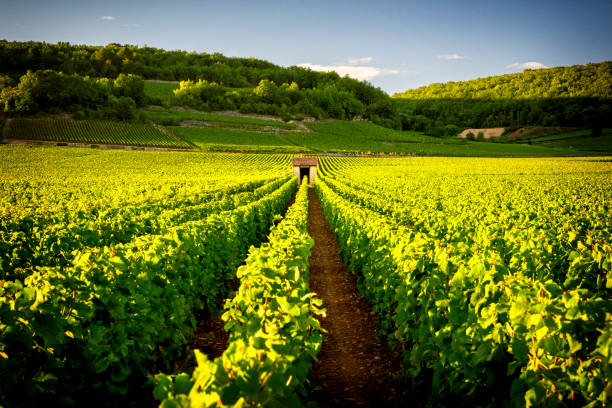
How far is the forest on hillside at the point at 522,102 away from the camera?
4405 inches

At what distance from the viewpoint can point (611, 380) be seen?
2164 millimetres

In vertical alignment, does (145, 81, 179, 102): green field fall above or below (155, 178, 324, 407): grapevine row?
above

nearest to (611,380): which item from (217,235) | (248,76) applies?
(217,235)

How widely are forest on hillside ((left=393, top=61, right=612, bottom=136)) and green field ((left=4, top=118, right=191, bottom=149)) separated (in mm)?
95224

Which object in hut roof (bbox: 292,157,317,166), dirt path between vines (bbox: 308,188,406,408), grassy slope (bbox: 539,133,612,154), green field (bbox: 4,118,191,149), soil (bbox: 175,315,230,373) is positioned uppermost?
grassy slope (bbox: 539,133,612,154)

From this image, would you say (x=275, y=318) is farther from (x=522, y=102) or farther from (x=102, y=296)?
(x=522, y=102)

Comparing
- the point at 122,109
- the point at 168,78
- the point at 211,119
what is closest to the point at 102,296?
the point at 122,109

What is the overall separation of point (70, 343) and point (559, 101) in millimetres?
150247

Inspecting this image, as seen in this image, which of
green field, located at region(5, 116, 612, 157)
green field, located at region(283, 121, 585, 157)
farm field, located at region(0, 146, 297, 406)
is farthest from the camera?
green field, located at region(283, 121, 585, 157)

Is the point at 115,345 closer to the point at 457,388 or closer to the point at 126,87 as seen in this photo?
the point at 457,388

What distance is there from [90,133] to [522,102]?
468ft

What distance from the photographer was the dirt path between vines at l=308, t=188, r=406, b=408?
500 centimetres

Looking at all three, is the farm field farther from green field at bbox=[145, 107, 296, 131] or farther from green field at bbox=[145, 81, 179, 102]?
green field at bbox=[145, 81, 179, 102]

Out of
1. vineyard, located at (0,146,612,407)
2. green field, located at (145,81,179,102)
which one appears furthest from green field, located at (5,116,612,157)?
vineyard, located at (0,146,612,407)
